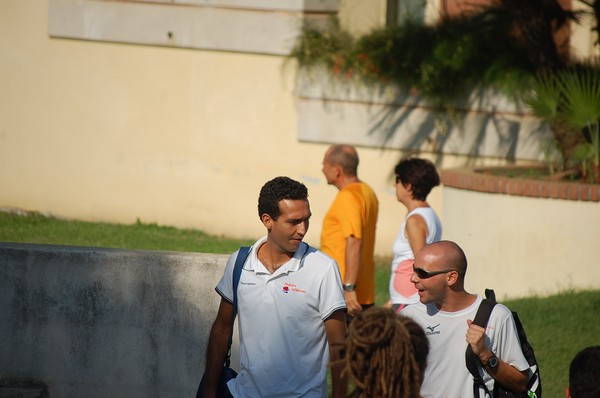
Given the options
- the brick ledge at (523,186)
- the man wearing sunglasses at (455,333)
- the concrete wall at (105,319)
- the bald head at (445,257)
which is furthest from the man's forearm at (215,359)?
the brick ledge at (523,186)

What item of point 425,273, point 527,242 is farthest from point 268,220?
point 527,242

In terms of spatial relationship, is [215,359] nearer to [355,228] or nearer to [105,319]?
[105,319]

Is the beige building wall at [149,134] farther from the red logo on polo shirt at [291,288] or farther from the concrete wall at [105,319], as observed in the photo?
the red logo on polo shirt at [291,288]

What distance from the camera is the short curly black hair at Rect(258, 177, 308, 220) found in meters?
5.11

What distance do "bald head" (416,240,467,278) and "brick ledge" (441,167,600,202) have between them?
5387 mm

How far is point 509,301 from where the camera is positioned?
9625mm

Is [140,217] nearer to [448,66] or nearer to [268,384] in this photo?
[448,66]

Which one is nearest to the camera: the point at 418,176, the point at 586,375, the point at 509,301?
the point at 586,375

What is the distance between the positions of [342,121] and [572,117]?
127 inches

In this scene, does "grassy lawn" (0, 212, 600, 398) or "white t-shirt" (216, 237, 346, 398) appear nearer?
"white t-shirt" (216, 237, 346, 398)

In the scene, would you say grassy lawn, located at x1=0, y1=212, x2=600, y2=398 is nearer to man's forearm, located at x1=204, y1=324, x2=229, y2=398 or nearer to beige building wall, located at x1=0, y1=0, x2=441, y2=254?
beige building wall, located at x1=0, y1=0, x2=441, y2=254

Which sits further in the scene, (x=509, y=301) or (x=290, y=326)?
(x=509, y=301)

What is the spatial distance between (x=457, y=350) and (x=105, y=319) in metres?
3.16

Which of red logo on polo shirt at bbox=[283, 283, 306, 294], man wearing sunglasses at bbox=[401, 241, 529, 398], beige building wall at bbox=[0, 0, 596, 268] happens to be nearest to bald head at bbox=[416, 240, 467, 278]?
man wearing sunglasses at bbox=[401, 241, 529, 398]
